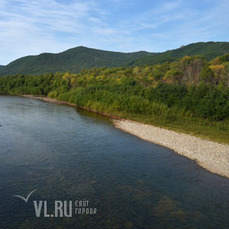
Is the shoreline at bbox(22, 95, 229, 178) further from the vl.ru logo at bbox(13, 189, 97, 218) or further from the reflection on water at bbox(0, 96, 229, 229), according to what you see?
the vl.ru logo at bbox(13, 189, 97, 218)

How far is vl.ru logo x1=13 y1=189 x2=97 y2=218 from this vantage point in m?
11.4

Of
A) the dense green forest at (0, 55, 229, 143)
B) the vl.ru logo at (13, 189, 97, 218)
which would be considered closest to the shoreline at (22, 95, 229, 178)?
the dense green forest at (0, 55, 229, 143)

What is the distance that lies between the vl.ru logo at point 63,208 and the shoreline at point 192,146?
9.59 meters

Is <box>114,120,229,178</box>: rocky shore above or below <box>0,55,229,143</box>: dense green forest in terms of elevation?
below

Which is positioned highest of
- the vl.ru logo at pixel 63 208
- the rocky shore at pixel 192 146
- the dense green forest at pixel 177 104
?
the dense green forest at pixel 177 104

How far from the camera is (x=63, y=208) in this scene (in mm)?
11828

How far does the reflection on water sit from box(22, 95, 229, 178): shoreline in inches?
37.0

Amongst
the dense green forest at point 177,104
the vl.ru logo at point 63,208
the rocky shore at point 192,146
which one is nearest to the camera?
the vl.ru logo at point 63,208

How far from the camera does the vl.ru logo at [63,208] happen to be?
11.4 m

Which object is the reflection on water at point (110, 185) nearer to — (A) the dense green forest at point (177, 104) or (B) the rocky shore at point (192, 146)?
(B) the rocky shore at point (192, 146)

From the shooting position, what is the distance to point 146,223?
10914 mm

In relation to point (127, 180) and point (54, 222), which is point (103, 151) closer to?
point (127, 180)

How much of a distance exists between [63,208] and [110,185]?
11.2ft

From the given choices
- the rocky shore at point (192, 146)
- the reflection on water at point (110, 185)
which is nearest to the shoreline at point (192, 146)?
the rocky shore at point (192, 146)
